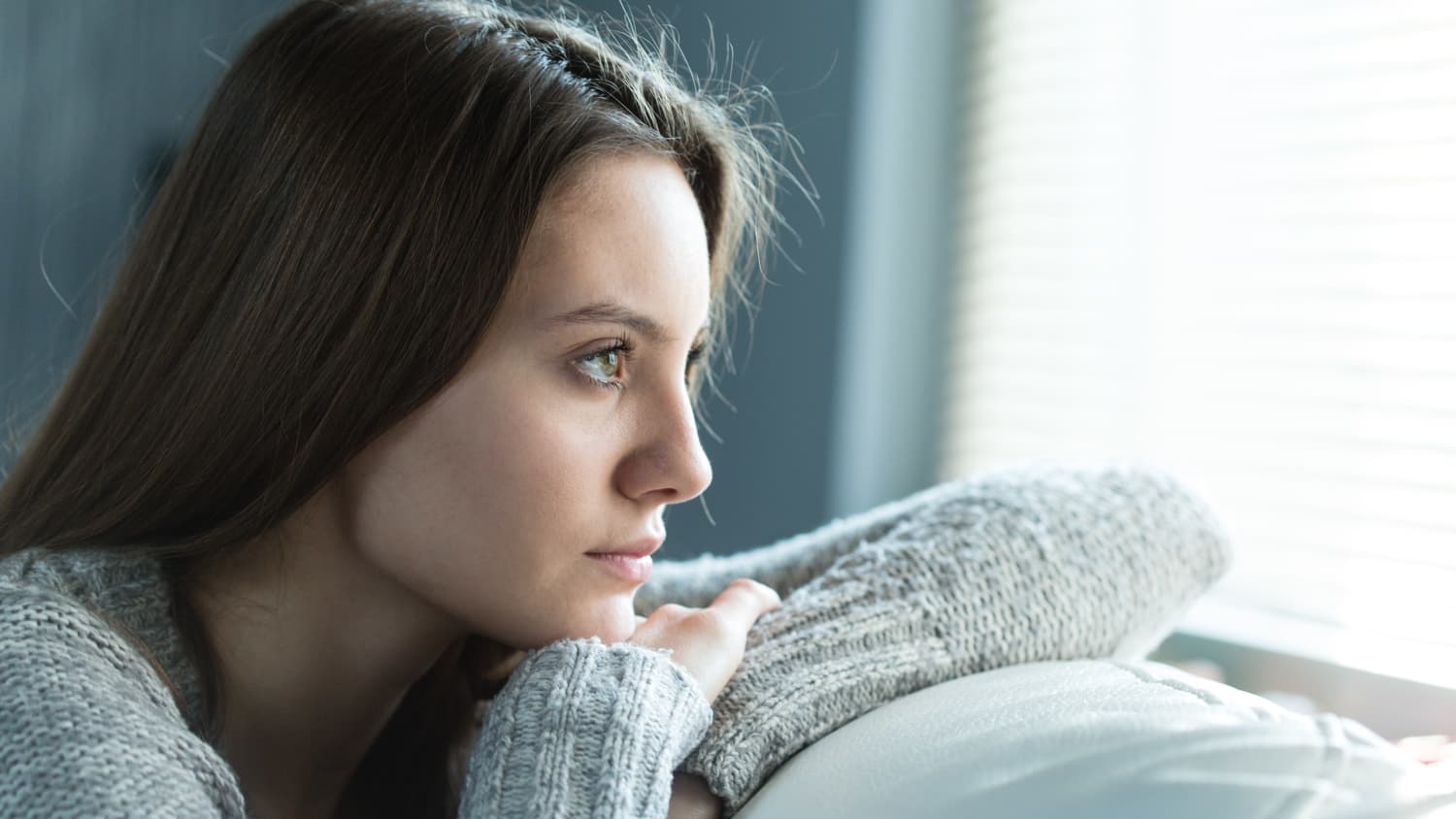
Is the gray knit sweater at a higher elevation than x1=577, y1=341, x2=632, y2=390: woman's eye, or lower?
lower

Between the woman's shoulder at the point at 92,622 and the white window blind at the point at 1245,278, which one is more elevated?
the white window blind at the point at 1245,278

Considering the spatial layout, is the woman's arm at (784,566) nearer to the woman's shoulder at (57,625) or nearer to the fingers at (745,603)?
the fingers at (745,603)

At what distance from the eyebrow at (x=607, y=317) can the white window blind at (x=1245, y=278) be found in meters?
1.06

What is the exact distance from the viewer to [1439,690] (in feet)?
4.43

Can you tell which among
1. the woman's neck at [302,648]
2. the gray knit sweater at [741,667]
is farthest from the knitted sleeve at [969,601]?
the woman's neck at [302,648]

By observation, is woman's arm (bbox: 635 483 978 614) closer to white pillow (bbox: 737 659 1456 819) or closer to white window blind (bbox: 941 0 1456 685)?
white pillow (bbox: 737 659 1456 819)

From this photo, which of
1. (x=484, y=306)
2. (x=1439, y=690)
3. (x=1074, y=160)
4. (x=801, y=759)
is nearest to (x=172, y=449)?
(x=484, y=306)

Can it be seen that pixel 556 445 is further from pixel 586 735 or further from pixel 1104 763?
pixel 1104 763

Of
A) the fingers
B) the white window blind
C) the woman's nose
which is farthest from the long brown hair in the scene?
the white window blind

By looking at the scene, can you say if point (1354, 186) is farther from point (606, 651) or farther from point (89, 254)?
point (89, 254)

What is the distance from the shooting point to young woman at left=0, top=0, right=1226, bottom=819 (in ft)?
2.44

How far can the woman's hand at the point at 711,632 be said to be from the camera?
2.57ft

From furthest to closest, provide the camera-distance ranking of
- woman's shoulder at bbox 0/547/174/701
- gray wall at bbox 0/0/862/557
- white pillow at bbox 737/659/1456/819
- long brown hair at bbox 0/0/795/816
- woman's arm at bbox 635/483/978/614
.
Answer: gray wall at bbox 0/0/862/557 → woman's arm at bbox 635/483/978/614 → long brown hair at bbox 0/0/795/816 → woman's shoulder at bbox 0/547/174/701 → white pillow at bbox 737/659/1456/819

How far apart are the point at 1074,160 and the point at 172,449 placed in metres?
1.50
